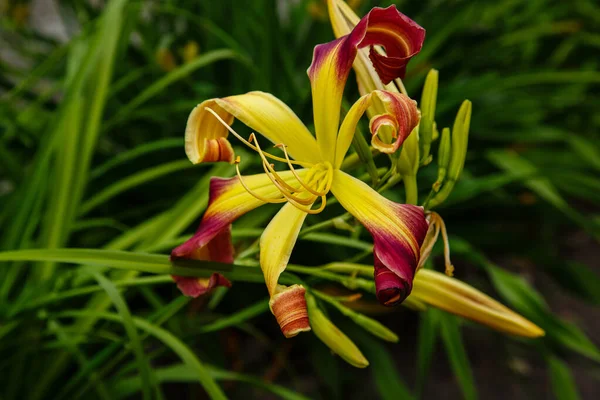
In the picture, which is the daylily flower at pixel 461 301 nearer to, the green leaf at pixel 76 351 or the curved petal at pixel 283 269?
the curved petal at pixel 283 269

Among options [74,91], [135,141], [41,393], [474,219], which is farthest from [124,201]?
[474,219]

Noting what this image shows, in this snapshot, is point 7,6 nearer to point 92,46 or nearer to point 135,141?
point 135,141

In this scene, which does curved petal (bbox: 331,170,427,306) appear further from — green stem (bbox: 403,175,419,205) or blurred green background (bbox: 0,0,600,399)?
blurred green background (bbox: 0,0,600,399)

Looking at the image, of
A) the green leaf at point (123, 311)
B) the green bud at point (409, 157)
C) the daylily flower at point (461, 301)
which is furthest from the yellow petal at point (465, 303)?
the green leaf at point (123, 311)

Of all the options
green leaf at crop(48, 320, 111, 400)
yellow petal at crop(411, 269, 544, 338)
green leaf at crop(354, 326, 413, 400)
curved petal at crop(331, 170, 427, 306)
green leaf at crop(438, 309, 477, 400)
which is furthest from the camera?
green leaf at crop(354, 326, 413, 400)

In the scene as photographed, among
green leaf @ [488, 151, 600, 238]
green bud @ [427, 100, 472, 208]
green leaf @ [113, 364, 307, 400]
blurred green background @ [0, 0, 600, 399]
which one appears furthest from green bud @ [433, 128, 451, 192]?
green leaf @ [488, 151, 600, 238]

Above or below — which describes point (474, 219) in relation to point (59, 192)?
below
